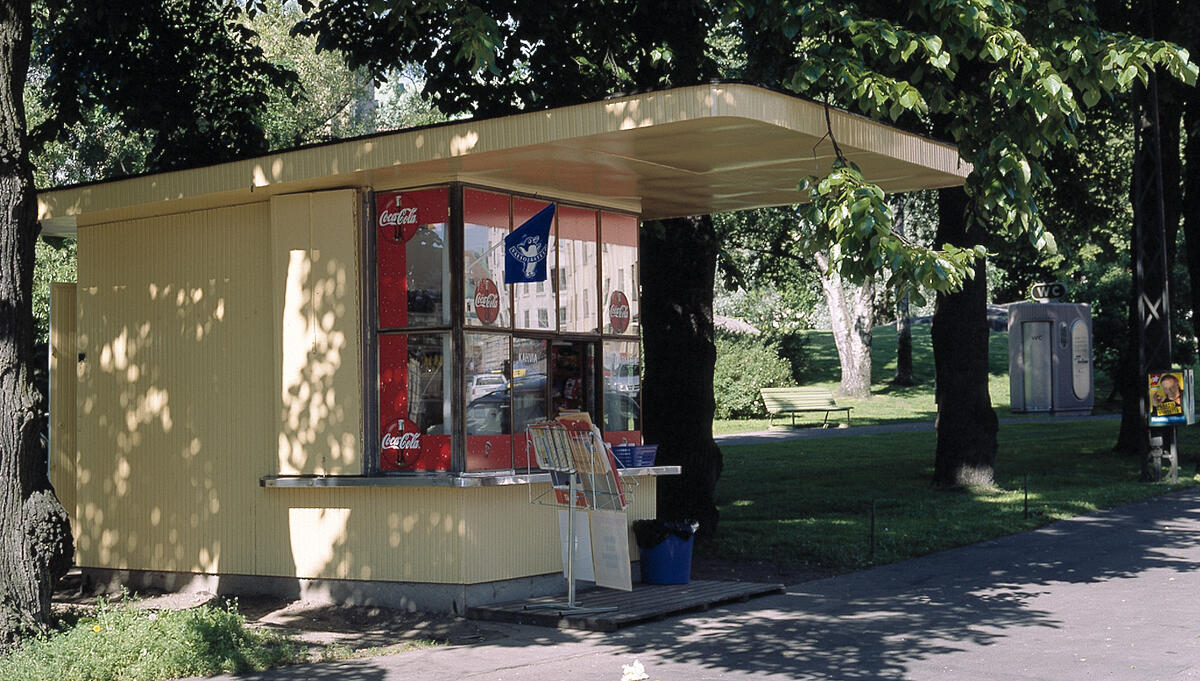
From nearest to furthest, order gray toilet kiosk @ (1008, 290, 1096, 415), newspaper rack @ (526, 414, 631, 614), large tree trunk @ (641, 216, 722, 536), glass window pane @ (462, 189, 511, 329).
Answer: newspaper rack @ (526, 414, 631, 614)
glass window pane @ (462, 189, 511, 329)
large tree trunk @ (641, 216, 722, 536)
gray toilet kiosk @ (1008, 290, 1096, 415)

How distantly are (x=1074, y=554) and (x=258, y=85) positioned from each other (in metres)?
11.5

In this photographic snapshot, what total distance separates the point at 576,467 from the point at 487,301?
5.41 feet

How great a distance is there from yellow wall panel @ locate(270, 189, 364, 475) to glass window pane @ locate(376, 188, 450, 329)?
0.25m

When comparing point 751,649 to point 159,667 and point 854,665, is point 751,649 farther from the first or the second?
point 159,667

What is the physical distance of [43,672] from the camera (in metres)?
8.02

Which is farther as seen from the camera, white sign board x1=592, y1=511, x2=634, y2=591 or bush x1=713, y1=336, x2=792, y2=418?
bush x1=713, y1=336, x2=792, y2=418

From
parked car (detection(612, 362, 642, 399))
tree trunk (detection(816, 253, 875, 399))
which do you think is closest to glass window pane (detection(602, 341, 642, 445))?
parked car (detection(612, 362, 642, 399))

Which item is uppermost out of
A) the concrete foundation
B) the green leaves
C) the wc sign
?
the wc sign

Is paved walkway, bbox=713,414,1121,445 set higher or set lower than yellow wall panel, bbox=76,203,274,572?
lower

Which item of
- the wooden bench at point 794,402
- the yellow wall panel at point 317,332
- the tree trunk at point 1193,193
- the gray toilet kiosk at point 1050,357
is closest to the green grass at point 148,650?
the yellow wall panel at point 317,332

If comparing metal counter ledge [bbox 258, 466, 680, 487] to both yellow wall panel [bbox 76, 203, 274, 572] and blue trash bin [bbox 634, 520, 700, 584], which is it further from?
blue trash bin [bbox 634, 520, 700, 584]

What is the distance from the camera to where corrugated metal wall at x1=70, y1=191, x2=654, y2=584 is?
434 inches

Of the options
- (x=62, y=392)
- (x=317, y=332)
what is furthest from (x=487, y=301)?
(x=62, y=392)

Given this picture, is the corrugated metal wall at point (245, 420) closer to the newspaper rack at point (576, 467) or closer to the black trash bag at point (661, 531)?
the black trash bag at point (661, 531)
